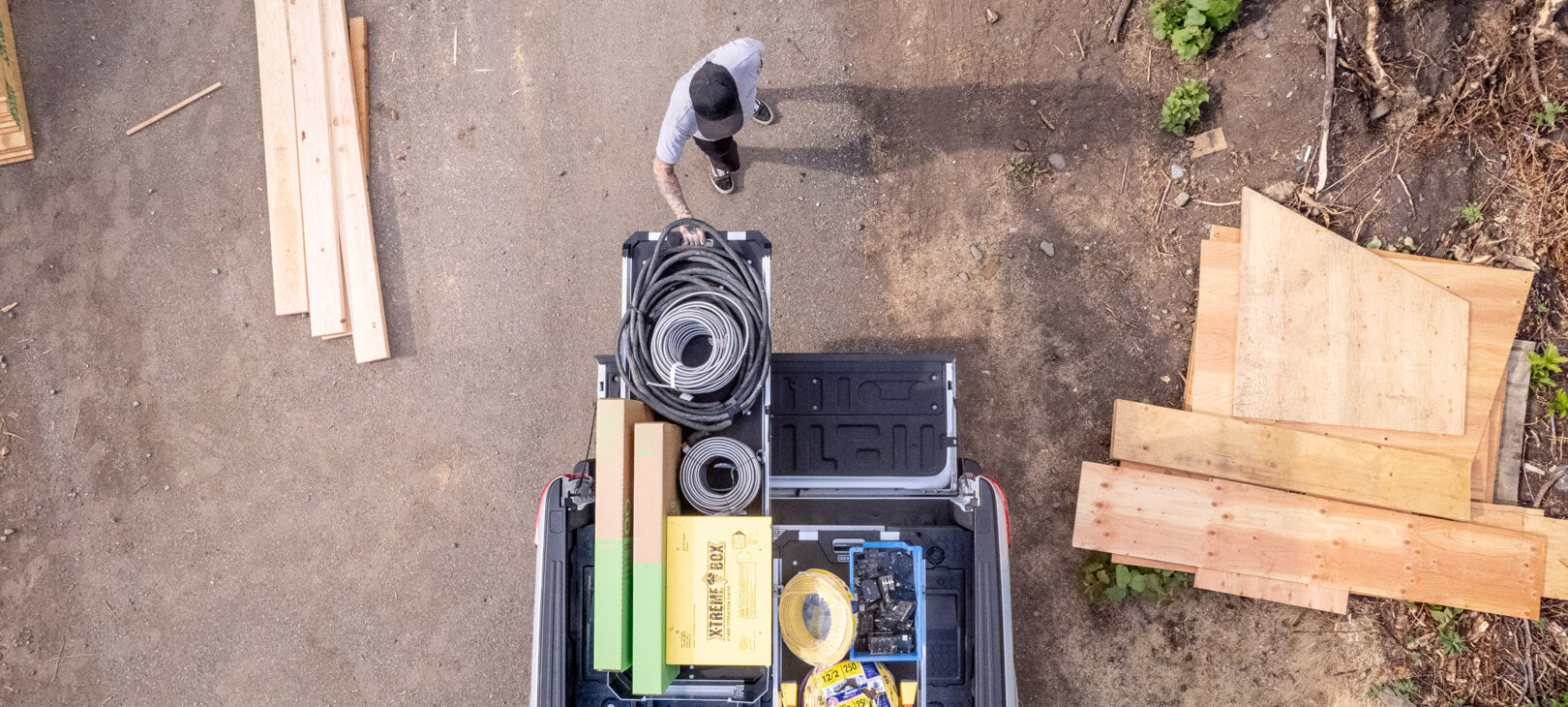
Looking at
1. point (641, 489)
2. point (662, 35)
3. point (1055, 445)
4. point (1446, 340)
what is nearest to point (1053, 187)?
point (1055, 445)

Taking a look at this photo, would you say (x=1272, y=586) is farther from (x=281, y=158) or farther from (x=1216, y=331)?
(x=281, y=158)

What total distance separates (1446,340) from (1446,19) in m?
1.99

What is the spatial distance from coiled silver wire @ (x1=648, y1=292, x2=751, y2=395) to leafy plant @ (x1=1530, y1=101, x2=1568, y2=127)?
194 inches

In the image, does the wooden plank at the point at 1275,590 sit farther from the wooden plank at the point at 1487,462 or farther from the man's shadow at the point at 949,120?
the man's shadow at the point at 949,120

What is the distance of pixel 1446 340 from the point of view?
13.4 feet

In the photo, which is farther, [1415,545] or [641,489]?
[1415,545]

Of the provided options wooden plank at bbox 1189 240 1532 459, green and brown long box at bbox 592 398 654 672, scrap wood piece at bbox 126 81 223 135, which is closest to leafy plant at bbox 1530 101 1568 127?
wooden plank at bbox 1189 240 1532 459

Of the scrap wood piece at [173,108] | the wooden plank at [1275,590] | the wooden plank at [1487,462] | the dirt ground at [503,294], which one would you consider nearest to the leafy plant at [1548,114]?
the dirt ground at [503,294]

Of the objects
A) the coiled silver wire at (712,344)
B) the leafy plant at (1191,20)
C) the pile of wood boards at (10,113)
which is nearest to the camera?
the coiled silver wire at (712,344)

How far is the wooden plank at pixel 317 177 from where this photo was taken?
4504mm

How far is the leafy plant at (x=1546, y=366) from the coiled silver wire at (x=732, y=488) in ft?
15.1

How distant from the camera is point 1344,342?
13.5 feet

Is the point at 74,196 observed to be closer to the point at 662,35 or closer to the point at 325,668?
the point at 325,668

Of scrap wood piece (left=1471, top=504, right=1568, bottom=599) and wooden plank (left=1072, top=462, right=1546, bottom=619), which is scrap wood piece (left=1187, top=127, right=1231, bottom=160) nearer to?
wooden plank (left=1072, top=462, right=1546, bottom=619)
